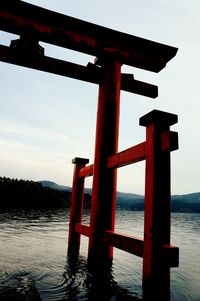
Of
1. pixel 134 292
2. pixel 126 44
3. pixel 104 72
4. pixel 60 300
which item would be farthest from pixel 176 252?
pixel 126 44

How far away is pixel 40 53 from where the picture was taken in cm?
407

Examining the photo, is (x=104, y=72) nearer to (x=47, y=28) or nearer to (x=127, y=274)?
(x=47, y=28)

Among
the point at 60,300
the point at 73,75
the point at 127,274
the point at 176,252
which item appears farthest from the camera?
the point at 127,274

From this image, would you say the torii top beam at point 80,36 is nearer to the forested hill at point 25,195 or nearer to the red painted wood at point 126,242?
the red painted wood at point 126,242

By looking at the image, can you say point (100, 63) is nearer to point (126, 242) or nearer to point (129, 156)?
point (129, 156)

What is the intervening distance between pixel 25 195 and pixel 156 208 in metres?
44.2

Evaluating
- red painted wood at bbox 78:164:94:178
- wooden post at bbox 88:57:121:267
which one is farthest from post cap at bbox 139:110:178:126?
red painted wood at bbox 78:164:94:178

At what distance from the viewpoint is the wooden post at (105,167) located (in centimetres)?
359

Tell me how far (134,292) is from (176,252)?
70.4 inches

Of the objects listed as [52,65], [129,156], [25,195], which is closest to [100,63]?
[52,65]

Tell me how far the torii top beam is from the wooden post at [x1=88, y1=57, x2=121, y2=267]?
25 centimetres

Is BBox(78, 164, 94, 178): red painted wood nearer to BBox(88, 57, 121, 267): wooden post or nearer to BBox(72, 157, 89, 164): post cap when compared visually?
BBox(72, 157, 89, 164): post cap

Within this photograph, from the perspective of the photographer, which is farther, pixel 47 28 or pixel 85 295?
pixel 47 28

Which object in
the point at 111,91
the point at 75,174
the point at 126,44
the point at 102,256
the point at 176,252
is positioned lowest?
the point at 102,256
